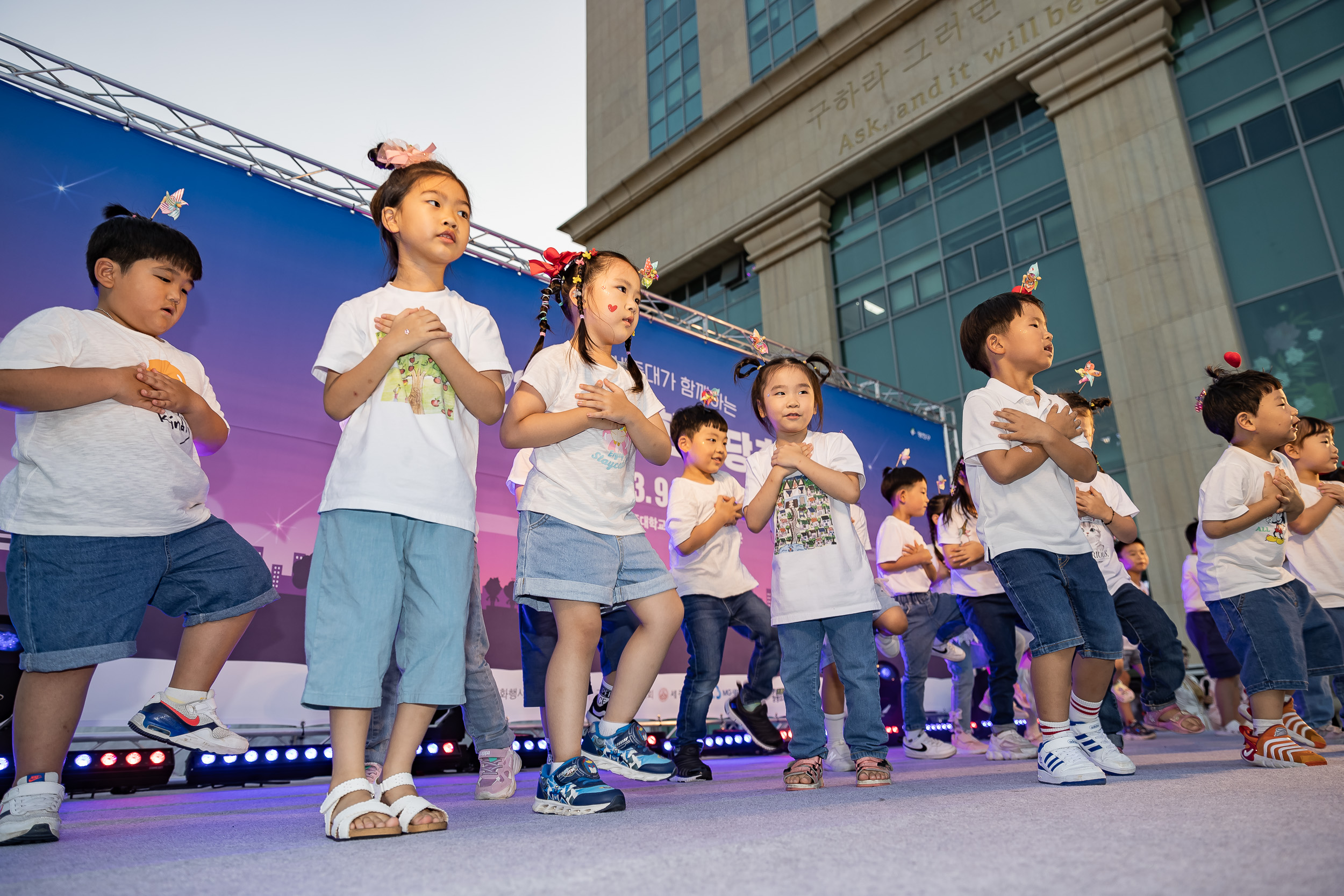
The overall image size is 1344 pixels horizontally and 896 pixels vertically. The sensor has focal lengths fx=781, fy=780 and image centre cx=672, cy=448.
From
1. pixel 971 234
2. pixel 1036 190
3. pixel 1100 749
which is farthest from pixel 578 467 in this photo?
pixel 1036 190

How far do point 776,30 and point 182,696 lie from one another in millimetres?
15021

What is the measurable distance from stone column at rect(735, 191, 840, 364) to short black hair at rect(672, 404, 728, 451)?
8.67 meters

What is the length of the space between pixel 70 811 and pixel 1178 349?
1083cm

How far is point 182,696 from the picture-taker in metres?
2.09

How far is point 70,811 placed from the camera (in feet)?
7.97

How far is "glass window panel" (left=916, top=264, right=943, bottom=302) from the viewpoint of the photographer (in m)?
11.7

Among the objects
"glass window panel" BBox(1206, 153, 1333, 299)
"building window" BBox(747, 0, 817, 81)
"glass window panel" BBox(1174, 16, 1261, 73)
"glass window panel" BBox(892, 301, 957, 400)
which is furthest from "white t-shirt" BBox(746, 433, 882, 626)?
"building window" BBox(747, 0, 817, 81)

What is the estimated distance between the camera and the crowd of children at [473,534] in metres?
1.80

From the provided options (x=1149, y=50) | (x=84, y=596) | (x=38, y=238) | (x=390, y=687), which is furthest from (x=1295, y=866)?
(x=1149, y=50)

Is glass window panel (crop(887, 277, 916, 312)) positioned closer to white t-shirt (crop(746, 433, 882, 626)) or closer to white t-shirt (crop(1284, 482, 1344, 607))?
white t-shirt (crop(1284, 482, 1344, 607))

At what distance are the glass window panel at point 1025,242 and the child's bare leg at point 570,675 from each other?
34.9ft

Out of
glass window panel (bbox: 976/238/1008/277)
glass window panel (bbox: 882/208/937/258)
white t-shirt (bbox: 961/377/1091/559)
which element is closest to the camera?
white t-shirt (bbox: 961/377/1091/559)

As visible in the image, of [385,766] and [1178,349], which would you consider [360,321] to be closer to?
[385,766]

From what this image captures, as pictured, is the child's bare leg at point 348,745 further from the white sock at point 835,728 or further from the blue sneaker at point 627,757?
the white sock at point 835,728
